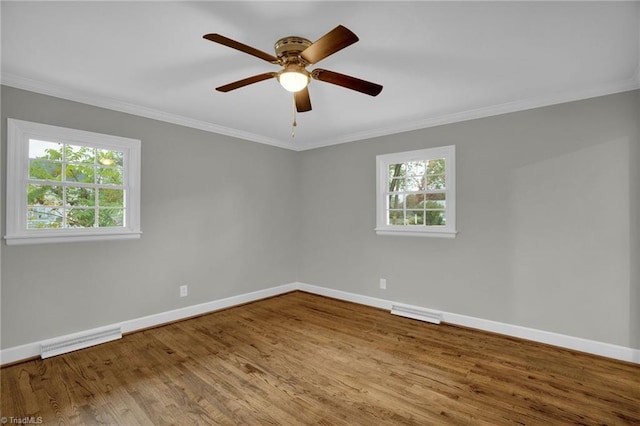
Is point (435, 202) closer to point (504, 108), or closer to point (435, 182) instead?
point (435, 182)

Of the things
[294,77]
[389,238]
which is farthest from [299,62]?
[389,238]

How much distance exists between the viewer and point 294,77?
2121 mm

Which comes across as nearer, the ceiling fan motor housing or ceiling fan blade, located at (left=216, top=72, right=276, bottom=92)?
the ceiling fan motor housing


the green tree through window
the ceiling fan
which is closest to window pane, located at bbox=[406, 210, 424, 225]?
the ceiling fan

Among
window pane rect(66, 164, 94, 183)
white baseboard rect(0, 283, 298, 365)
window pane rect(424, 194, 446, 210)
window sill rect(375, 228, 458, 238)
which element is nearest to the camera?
white baseboard rect(0, 283, 298, 365)

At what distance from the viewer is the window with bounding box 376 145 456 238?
3.71 m

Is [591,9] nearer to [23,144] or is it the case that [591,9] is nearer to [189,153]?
[189,153]

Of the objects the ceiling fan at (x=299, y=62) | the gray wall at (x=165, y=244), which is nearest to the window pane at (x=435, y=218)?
the ceiling fan at (x=299, y=62)

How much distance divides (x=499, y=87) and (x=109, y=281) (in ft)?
14.3

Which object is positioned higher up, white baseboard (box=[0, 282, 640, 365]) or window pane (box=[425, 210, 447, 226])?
window pane (box=[425, 210, 447, 226])

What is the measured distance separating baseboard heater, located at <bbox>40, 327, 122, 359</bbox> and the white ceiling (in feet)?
7.63

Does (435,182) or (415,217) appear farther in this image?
(415,217)

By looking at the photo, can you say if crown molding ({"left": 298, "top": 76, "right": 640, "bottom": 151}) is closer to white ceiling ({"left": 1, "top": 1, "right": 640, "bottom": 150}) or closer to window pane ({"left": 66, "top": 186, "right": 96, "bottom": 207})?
white ceiling ({"left": 1, "top": 1, "right": 640, "bottom": 150})

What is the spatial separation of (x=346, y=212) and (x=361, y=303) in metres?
1.36
